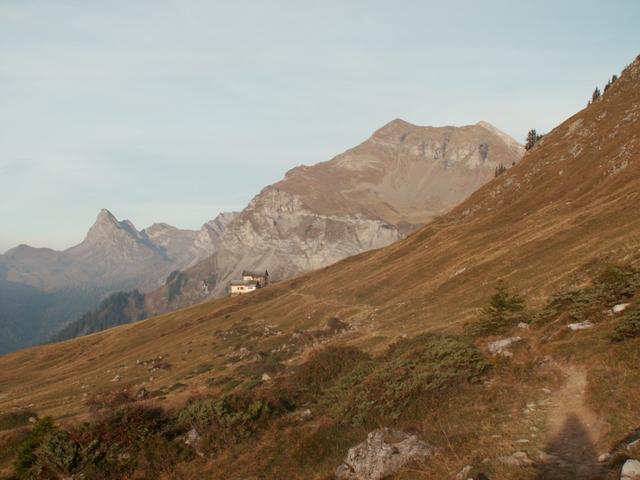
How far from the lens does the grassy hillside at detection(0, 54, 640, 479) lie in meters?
15.9

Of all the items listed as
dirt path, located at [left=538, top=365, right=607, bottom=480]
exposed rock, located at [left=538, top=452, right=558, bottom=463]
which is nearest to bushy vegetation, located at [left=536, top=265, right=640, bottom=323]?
dirt path, located at [left=538, top=365, right=607, bottom=480]

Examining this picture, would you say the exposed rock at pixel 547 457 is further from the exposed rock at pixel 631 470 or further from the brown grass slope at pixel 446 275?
the brown grass slope at pixel 446 275

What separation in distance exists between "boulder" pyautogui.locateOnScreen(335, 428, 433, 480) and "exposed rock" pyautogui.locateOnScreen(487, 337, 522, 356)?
9513mm

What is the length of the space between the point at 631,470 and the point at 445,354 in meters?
14.1

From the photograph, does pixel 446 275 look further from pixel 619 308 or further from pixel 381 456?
pixel 381 456

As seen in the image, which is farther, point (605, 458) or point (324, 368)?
A: point (324, 368)

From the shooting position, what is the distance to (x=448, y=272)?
198 feet

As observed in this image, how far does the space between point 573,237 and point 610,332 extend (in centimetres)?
3222

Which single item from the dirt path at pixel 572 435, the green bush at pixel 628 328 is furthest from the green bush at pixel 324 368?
the green bush at pixel 628 328

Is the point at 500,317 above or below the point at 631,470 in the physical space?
below

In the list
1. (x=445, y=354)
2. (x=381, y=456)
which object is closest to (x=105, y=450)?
(x=381, y=456)

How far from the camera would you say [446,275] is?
2331 inches

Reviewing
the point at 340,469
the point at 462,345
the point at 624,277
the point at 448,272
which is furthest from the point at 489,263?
the point at 340,469

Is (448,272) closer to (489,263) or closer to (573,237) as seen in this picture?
(489,263)
